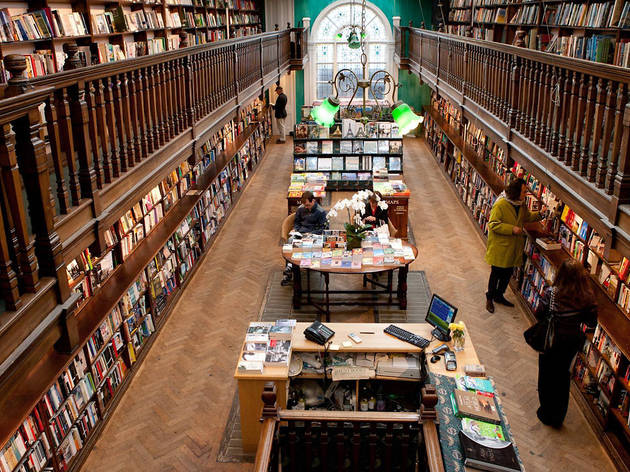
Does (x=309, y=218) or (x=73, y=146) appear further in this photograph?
(x=309, y=218)

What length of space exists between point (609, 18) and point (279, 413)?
6.69 metres

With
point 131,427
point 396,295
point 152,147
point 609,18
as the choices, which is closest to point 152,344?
point 131,427

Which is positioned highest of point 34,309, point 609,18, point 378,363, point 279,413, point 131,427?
point 609,18

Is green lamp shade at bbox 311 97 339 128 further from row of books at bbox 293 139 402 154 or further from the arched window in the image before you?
the arched window

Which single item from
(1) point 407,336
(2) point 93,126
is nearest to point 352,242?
(1) point 407,336

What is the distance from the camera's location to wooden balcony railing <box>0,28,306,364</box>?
2777mm

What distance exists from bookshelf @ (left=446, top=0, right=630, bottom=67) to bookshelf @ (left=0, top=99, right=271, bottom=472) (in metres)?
4.89

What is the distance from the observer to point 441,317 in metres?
5.04

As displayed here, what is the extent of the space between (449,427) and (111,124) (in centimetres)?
331

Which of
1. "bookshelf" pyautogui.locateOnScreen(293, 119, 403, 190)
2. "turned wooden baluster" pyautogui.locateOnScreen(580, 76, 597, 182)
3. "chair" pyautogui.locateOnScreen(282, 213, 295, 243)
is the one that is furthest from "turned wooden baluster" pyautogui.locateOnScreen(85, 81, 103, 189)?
"bookshelf" pyautogui.locateOnScreen(293, 119, 403, 190)

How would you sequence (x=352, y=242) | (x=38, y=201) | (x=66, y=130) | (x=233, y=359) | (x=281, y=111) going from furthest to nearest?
(x=281, y=111) < (x=352, y=242) < (x=233, y=359) < (x=66, y=130) < (x=38, y=201)

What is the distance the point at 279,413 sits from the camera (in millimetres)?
3436

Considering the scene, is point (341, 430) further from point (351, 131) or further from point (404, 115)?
point (351, 131)

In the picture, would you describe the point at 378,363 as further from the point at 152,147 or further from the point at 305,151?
the point at 305,151
